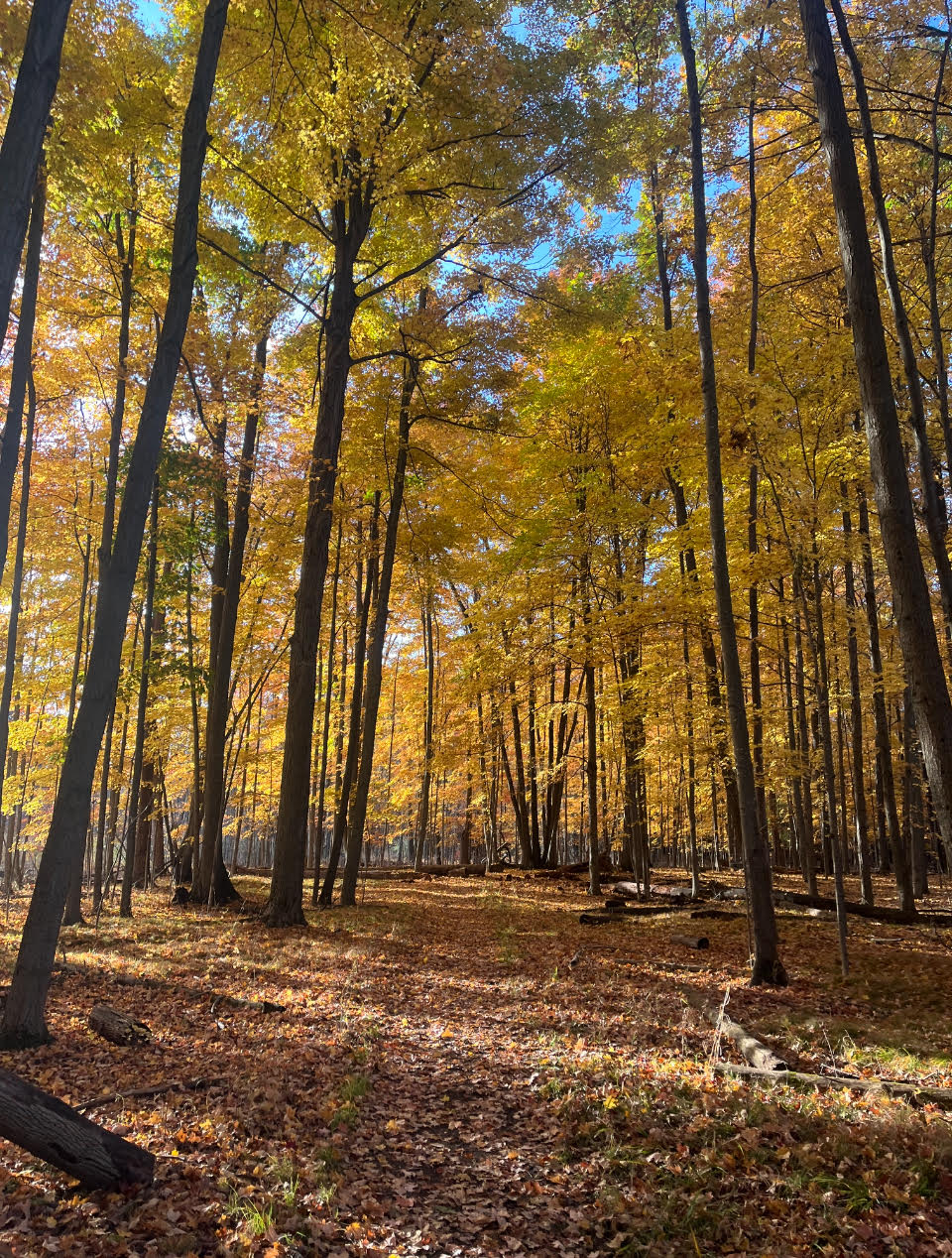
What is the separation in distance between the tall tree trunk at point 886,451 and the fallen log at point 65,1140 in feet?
15.2

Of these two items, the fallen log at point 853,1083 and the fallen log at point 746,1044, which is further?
the fallen log at point 746,1044

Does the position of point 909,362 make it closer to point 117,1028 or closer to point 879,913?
point 879,913

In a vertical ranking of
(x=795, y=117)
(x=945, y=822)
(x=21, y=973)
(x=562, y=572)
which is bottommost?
(x=21, y=973)

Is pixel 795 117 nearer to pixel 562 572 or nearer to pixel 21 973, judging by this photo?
pixel 562 572

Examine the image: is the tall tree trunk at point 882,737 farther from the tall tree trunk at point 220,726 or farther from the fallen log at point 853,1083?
the tall tree trunk at point 220,726

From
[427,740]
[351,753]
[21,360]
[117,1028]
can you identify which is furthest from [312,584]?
[427,740]

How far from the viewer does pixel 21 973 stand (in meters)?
5.25

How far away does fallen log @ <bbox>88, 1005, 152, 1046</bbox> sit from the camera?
18.3 ft

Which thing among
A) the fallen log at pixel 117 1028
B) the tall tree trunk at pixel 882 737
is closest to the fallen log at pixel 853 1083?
the fallen log at pixel 117 1028

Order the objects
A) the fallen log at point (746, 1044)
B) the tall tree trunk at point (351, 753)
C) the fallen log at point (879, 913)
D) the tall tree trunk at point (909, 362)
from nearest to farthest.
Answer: the fallen log at point (746, 1044)
the tall tree trunk at point (909, 362)
the fallen log at point (879, 913)
the tall tree trunk at point (351, 753)

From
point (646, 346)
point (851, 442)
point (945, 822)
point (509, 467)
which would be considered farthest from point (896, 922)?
point (509, 467)

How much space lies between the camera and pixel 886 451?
4.66 metres

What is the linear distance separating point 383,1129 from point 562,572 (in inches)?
460

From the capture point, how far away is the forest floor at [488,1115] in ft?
10.6
